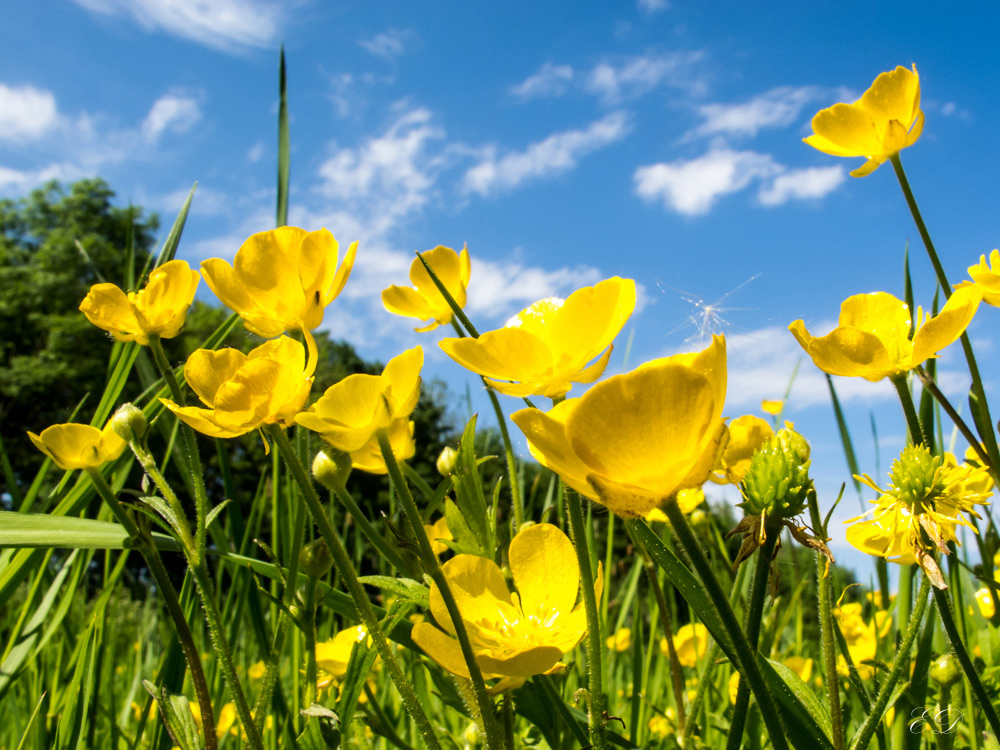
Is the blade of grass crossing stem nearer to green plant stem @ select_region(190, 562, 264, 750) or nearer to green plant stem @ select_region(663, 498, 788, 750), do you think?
green plant stem @ select_region(190, 562, 264, 750)

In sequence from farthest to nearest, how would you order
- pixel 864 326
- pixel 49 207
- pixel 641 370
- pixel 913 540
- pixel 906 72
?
pixel 49 207 < pixel 906 72 < pixel 864 326 < pixel 913 540 < pixel 641 370

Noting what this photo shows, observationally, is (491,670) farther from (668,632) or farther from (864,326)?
(864,326)

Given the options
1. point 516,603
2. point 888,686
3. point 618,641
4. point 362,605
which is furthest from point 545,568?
point 618,641

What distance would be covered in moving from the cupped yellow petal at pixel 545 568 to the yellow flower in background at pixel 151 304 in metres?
0.48

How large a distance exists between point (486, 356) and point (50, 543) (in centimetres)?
47

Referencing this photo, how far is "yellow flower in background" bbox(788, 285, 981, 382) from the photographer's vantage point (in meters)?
0.61

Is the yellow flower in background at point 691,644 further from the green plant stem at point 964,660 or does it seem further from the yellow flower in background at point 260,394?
the yellow flower in background at point 260,394

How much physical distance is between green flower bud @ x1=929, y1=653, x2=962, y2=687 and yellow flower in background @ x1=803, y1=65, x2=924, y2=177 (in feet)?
2.04

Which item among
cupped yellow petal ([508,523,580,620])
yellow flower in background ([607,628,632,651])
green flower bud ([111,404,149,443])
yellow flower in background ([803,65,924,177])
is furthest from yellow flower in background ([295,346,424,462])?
yellow flower in background ([607,628,632,651])

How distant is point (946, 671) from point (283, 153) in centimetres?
97

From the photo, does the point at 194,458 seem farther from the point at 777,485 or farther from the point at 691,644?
the point at 691,644

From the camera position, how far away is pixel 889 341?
0.67m

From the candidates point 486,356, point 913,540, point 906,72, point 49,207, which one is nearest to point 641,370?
point 486,356

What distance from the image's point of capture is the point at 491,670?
1.52ft
